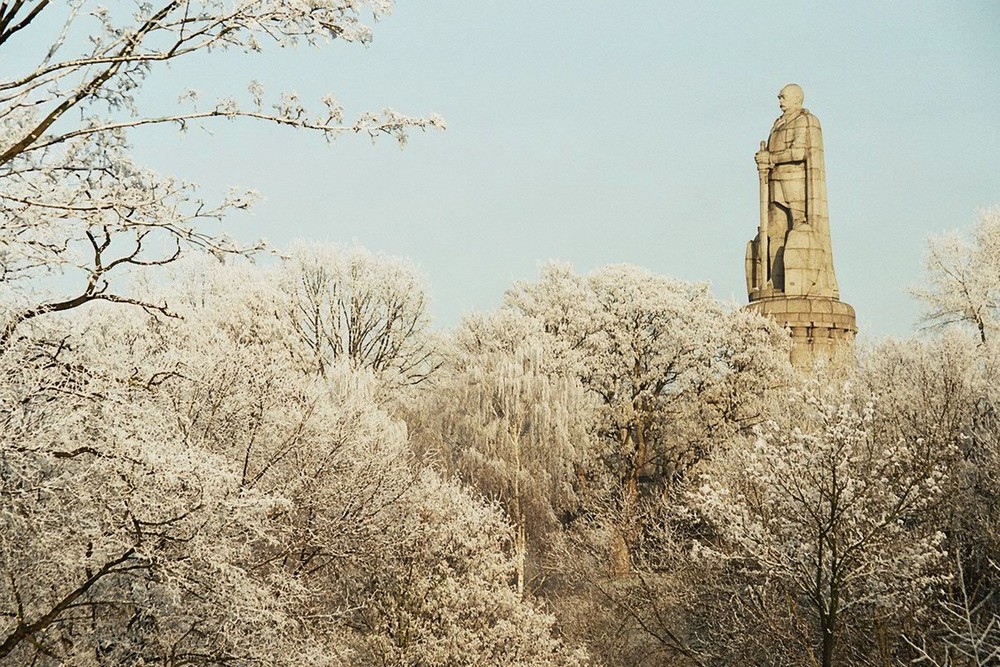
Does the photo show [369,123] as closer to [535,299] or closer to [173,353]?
[173,353]

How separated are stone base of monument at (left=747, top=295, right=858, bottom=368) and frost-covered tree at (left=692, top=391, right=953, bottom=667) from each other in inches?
663

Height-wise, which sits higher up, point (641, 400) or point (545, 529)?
point (641, 400)

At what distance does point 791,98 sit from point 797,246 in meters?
5.85

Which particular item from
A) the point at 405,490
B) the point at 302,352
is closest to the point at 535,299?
the point at 302,352

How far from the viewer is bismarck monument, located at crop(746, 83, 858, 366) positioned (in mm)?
36781

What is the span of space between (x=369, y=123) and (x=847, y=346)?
1233 inches

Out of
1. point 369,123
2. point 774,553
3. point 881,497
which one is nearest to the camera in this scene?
point 369,123

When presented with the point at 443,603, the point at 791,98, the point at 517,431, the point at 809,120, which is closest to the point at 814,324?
the point at 809,120

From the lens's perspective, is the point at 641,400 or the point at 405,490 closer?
the point at 405,490

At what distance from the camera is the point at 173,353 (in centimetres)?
1956

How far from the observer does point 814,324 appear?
36844mm

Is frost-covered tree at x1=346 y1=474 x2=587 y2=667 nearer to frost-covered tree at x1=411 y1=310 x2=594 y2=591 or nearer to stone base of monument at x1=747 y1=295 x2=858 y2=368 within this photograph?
frost-covered tree at x1=411 y1=310 x2=594 y2=591

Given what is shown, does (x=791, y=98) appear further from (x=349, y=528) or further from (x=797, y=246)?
(x=349, y=528)

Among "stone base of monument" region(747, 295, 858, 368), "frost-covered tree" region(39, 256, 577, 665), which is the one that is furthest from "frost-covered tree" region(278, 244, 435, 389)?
"stone base of monument" region(747, 295, 858, 368)
